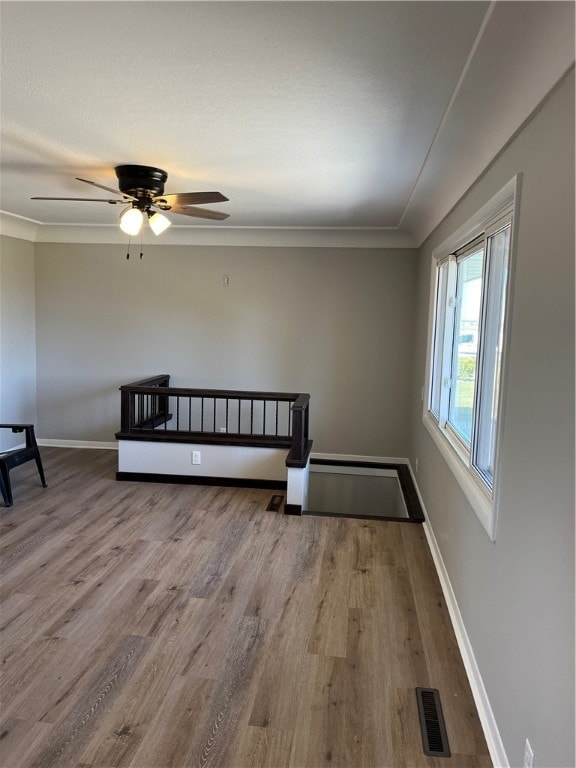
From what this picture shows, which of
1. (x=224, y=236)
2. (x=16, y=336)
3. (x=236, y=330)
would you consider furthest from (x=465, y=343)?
(x=16, y=336)

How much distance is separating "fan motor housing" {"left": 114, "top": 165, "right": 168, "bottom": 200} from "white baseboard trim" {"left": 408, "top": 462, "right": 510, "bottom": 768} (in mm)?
2978

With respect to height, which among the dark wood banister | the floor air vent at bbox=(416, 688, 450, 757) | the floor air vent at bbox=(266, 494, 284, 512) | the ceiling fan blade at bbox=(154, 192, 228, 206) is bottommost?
the floor air vent at bbox=(416, 688, 450, 757)

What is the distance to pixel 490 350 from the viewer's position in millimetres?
2746

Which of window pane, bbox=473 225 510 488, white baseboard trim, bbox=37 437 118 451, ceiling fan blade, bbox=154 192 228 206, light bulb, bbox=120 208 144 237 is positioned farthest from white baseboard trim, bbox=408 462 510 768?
white baseboard trim, bbox=37 437 118 451

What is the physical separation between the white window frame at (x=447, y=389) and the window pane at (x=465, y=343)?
0.08 meters

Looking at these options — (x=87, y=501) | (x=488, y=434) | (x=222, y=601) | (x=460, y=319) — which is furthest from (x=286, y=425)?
(x=488, y=434)

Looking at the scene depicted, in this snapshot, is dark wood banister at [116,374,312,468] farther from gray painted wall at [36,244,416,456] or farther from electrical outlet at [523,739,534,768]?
electrical outlet at [523,739,534,768]

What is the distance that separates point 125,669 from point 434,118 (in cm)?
286

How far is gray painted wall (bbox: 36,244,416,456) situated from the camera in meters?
5.86

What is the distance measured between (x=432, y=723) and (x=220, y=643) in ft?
3.42

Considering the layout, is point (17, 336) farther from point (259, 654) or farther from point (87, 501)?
point (259, 654)

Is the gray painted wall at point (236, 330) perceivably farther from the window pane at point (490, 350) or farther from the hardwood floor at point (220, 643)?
the window pane at point (490, 350)

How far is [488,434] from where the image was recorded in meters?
2.69

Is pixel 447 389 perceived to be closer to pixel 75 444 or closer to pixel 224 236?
pixel 224 236
